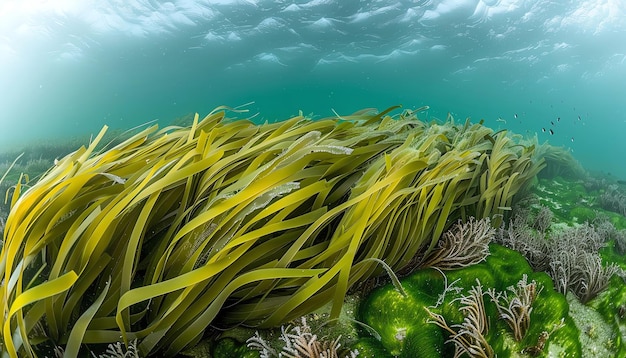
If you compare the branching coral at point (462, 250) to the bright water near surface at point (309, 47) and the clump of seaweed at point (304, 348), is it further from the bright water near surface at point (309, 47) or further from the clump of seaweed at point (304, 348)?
the bright water near surface at point (309, 47)

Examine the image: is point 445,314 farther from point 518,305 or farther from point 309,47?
point 309,47

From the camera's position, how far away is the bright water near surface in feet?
40.9

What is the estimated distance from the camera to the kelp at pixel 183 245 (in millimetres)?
867

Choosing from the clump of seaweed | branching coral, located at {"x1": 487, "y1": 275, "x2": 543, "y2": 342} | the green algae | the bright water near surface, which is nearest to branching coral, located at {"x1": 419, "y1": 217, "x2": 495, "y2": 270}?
the green algae

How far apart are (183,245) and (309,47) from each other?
53.5ft

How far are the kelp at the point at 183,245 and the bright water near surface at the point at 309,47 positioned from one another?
5.44 meters

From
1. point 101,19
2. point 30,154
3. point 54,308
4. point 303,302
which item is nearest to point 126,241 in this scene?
point 54,308

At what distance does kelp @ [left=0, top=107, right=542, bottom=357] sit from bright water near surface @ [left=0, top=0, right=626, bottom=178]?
5438 mm

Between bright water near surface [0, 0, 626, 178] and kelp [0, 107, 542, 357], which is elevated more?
bright water near surface [0, 0, 626, 178]

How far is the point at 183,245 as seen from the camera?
0.96 m

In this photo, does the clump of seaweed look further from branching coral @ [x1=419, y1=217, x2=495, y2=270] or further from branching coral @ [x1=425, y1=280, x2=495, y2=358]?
branching coral @ [x1=419, y1=217, x2=495, y2=270]

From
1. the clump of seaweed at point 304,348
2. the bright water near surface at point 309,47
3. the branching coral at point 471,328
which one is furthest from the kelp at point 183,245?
the bright water near surface at point 309,47

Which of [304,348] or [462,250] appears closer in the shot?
[304,348]

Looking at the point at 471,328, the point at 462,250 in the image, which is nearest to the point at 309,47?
the point at 462,250
